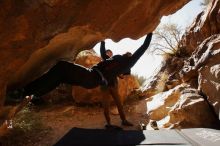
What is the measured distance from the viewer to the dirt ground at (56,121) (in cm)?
831

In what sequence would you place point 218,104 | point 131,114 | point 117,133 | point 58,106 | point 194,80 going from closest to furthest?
1. point 117,133
2. point 218,104
3. point 194,80
4. point 131,114
5. point 58,106

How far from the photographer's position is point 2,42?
3828mm

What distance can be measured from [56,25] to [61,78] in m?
1.24

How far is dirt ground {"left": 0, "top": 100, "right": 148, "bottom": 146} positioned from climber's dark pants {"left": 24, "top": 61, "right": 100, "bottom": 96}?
3.19 m

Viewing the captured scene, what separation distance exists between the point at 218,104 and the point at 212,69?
30.4 inches

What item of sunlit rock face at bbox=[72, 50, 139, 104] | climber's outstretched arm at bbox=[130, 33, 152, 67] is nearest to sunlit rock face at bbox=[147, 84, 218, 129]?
climber's outstretched arm at bbox=[130, 33, 152, 67]

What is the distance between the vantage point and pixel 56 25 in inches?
161

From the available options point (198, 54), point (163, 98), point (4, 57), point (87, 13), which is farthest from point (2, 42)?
point (163, 98)

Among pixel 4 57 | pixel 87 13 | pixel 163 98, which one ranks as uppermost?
pixel 87 13

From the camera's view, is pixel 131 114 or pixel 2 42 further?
pixel 131 114

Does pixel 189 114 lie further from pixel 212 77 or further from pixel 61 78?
pixel 61 78

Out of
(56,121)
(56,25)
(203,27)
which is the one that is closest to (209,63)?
(56,25)

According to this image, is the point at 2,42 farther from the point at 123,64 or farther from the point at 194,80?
the point at 194,80

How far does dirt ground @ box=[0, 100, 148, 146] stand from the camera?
8.31m
